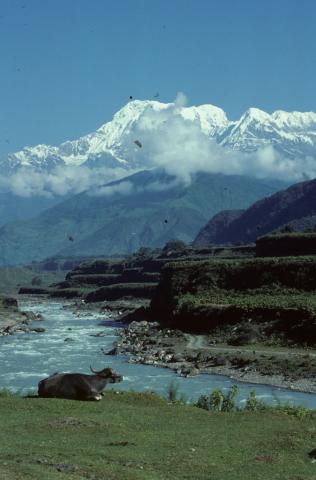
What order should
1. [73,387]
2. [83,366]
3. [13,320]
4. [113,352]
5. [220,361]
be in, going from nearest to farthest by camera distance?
[73,387] → [83,366] → [220,361] → [113,352] → [13,320]

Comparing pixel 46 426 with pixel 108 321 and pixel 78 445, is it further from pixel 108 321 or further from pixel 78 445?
pixel 108 321

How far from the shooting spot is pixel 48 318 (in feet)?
518

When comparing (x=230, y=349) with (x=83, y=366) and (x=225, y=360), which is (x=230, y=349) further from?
(x=83, y=366)

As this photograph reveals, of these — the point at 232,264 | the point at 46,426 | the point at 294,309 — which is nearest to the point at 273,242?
the point at 232,264

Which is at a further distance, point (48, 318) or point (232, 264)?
point (48, 318)

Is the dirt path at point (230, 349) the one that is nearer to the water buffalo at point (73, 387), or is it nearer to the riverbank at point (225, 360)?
the riverbank at point (225, 360)

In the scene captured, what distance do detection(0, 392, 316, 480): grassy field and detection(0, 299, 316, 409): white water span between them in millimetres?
16008

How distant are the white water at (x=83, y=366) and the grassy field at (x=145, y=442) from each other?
16.0m

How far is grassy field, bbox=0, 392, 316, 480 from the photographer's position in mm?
21781

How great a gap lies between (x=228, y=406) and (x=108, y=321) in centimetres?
11544

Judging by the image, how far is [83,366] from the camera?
255ft

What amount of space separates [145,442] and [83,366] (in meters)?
52.6

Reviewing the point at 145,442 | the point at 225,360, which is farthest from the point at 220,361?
the point at 145,442

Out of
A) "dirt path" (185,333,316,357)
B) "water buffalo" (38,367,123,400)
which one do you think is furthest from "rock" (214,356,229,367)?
"water buffalo" (38,367,123,400)
